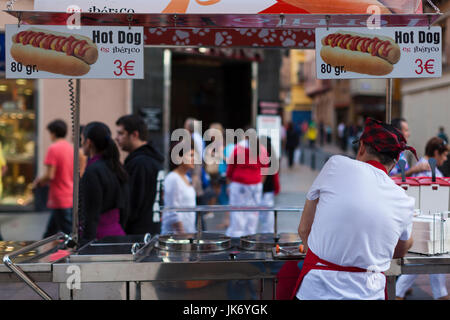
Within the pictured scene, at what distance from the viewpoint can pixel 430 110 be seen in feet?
68.8

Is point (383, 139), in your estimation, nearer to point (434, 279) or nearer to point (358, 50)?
point (358, 50)

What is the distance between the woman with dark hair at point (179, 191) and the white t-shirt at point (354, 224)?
2.57 metres

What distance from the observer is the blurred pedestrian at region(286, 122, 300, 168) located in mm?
20819

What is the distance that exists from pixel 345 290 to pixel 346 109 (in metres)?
37.7

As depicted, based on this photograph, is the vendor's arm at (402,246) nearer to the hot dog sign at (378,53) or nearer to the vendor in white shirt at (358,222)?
the vendor in white shirt at (358,222)

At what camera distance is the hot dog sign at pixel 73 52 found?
3.21 meters

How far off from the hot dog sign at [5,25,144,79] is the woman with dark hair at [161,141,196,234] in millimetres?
1694

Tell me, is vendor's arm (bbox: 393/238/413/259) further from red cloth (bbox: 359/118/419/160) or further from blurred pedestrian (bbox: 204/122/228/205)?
blurred pedestrian (bbox: 204/122/228/205)

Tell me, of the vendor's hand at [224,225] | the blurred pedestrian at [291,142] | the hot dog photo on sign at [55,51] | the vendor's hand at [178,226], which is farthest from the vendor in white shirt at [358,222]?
the blurred pedestrian at [291,142]

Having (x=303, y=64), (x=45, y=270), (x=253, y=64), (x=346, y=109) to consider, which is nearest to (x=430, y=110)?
(x=253, y=64)

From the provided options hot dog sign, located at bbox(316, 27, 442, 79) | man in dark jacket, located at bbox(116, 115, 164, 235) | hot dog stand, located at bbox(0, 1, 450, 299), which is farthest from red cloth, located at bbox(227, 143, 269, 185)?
hot dog sign, located at bbox(316, 27, 442, 79)

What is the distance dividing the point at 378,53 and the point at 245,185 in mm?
4366

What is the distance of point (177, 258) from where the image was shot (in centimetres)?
310
